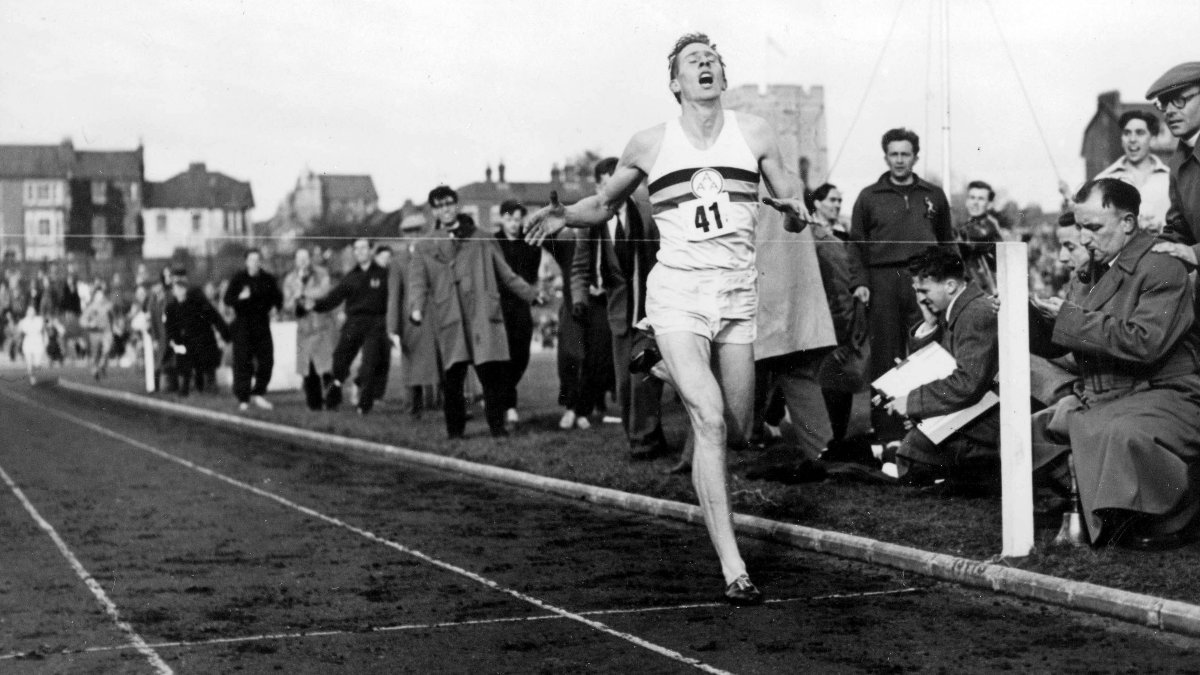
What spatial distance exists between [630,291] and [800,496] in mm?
3133

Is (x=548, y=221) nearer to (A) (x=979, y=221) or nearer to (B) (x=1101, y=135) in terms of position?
(A) (x=979, y=221)

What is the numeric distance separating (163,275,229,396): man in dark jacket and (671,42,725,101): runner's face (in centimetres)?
1846

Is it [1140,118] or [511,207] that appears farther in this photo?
[511,207]

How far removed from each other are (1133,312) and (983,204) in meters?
5.51

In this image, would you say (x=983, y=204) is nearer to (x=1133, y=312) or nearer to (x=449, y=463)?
(x=449, y=463)

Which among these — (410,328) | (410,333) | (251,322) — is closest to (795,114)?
(410,333)

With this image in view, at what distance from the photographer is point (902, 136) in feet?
39.4

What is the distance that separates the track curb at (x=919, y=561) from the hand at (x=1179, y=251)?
1545 mm

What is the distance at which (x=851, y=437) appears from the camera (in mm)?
11812

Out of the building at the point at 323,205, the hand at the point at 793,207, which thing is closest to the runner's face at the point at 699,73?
the hand at the point at 793,207

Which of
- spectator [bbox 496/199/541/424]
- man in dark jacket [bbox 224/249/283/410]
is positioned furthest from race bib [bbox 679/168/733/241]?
man in dark jacket [bbox 224/249/283/410]

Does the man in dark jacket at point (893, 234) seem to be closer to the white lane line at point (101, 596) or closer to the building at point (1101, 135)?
the building at point (1101, 135)

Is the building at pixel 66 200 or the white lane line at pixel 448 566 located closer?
the white lane line at pixel 448 566

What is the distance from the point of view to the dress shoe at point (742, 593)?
666 cm
